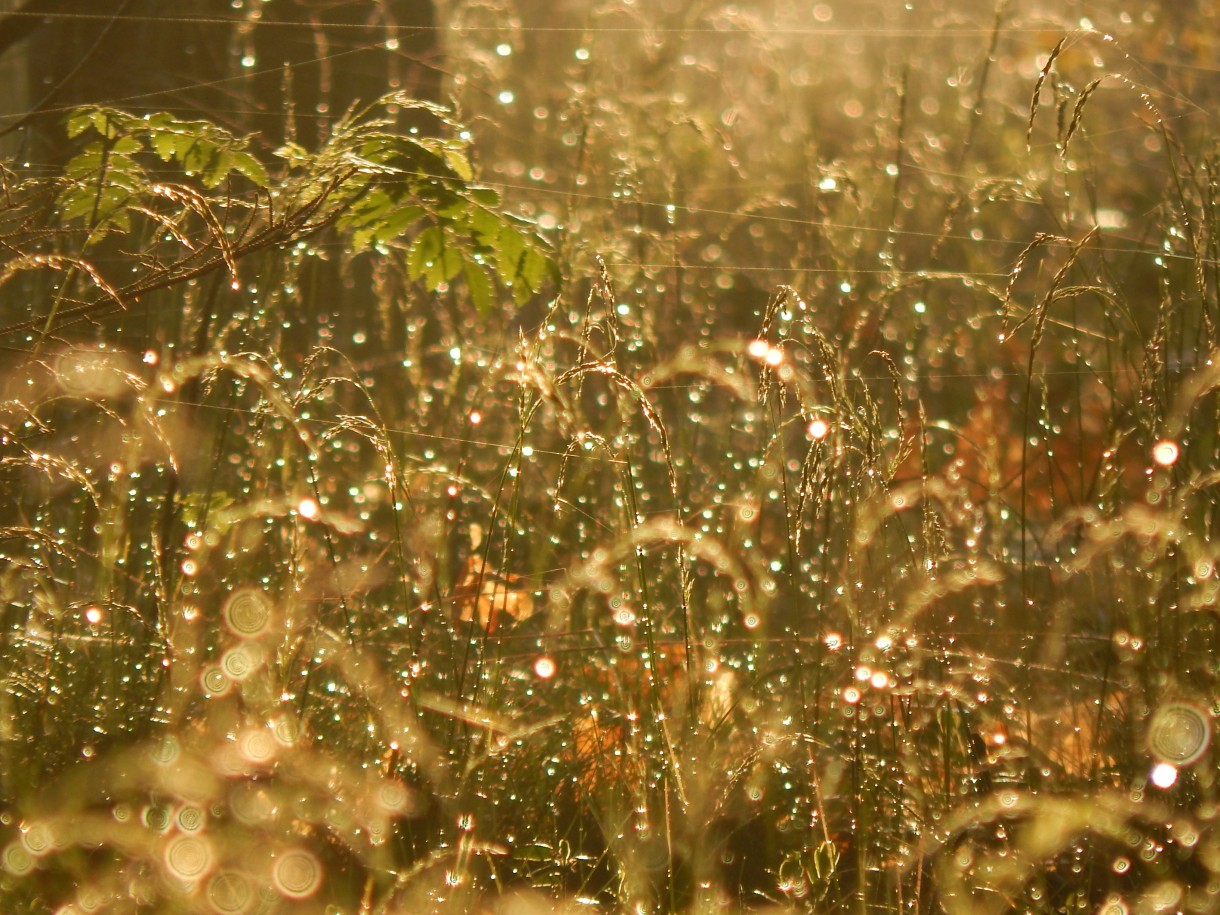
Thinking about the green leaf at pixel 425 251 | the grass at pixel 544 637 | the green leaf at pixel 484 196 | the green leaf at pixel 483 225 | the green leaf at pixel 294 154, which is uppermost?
the green leaf at pixel 294 154

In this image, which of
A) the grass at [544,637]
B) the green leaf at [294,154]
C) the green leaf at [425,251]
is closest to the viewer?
the grass at [544,637]

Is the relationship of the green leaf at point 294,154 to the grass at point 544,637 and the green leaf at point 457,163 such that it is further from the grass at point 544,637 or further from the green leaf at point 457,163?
the green leaf at point 457,163

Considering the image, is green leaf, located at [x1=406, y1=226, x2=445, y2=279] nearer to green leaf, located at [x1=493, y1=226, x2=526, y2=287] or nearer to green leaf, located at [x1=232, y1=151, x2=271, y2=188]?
green leaf, located at [x1=493, y1=226, x2=526, y2=287]

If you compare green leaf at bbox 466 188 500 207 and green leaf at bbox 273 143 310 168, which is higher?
green leaf at bbox 273 143 310 168

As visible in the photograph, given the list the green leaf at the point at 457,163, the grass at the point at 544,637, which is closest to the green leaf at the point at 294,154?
the grass at the point at 544,637

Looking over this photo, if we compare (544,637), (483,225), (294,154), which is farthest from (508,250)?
(544,637)

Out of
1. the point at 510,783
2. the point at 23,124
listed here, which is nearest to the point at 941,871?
the point at 510,783

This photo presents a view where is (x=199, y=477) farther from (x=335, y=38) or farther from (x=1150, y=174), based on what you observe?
(x=1150, y=174)

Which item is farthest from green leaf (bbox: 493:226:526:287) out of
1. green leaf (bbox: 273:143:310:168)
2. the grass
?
green leaf (bbox: 273:143:310:168)

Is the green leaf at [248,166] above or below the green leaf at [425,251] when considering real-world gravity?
above

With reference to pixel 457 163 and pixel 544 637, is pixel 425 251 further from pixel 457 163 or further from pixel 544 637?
pixel 544 637

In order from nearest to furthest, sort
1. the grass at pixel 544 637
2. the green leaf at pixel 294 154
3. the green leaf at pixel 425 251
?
the grass at pixel 544 637, the green leaf at pixel 294 154, the green leaf at pixel 425 251
